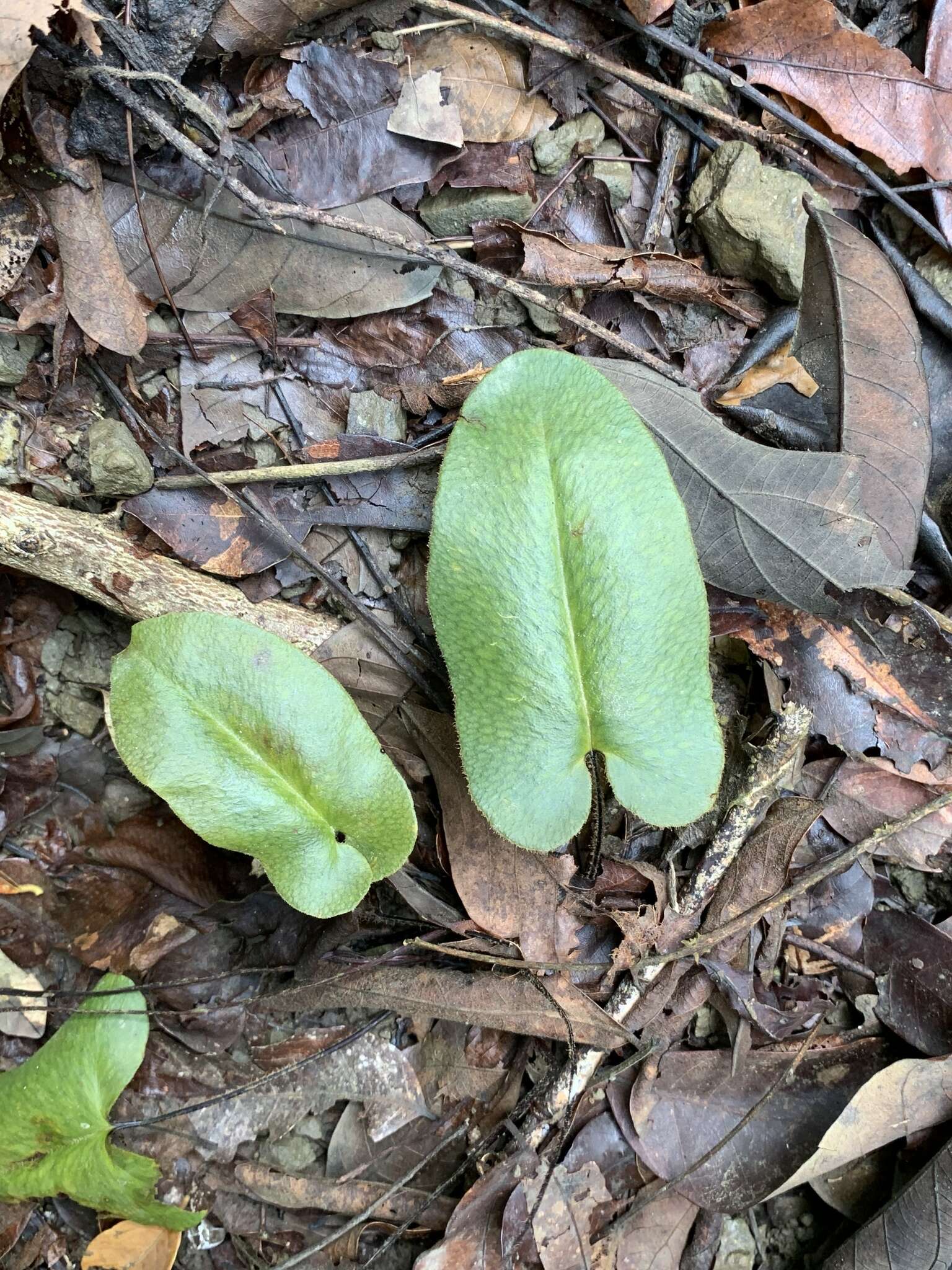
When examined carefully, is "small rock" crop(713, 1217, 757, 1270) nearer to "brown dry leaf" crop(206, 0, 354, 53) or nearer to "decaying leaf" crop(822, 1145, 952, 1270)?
"decaying leaf" crop(822, 1145, 952, 1270)

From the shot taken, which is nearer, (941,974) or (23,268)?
(23,268)

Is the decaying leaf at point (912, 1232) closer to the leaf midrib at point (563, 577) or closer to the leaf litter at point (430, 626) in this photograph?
the leaf litter at point (430, 626)

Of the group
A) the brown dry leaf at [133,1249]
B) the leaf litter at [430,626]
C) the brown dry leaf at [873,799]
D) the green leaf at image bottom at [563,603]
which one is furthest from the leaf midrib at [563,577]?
the brown dry leaf at [133,1249]

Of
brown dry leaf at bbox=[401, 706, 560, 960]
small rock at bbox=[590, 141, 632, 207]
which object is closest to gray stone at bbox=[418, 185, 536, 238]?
small rock at bbox=[590, 141, 632, 207]

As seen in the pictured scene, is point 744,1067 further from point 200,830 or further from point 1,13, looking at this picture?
point 1,13

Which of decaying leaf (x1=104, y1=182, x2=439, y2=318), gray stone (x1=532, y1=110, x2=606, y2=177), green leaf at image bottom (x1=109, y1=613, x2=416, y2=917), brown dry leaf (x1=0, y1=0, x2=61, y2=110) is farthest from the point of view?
gray stone (x1=532, y1=110, x2=606, y2=177)

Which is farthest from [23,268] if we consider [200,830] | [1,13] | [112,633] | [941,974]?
[941,974]
